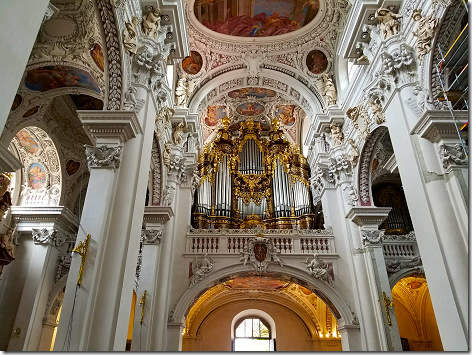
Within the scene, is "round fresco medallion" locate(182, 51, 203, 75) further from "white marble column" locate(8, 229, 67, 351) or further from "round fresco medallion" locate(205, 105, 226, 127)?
"white marble column" locate(8, 229, 67, 351)

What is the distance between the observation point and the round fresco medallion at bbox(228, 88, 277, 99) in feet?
48.3

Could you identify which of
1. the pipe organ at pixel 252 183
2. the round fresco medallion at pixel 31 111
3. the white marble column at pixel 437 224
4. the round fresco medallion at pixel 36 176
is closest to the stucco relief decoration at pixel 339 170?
the pipe organ at pixel 252 183

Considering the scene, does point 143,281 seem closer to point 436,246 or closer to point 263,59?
point 436,246

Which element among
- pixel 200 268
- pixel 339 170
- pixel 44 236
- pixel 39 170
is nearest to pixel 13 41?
pixel 200 268

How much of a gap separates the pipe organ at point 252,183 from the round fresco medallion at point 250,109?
1.83 ft

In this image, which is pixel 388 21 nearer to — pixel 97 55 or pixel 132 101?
pixel 132 101

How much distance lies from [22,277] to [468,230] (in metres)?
10.9

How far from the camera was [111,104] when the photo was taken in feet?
21.0

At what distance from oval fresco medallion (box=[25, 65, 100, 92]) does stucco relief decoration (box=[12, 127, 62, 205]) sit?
233 centimetres

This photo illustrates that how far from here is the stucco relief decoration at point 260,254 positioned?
10547 millimetres

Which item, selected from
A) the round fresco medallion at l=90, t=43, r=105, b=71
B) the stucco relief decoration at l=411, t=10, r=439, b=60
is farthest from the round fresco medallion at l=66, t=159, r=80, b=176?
the stucco relief decoration at l=411, t=10, r=439, b=60

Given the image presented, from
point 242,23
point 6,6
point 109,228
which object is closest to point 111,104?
point 109,228

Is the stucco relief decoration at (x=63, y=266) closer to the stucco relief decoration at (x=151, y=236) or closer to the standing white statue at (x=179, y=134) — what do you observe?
the stucco relief decoration at (x=151, y=236)

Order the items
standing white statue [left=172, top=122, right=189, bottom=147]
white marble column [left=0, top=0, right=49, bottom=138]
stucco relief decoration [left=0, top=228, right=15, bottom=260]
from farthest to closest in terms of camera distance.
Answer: standing white statue [left=172, top=122, right=189, bottom=147] → stucco relief decoration [left=0, top=228, right=15, bottom=260] → white marble column [left=0, top=0, right=49, bottom=138]
